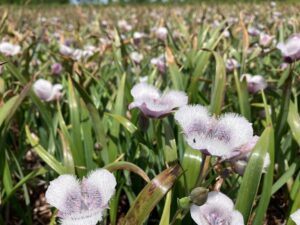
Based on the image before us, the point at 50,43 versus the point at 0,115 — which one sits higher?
the point at 0,115

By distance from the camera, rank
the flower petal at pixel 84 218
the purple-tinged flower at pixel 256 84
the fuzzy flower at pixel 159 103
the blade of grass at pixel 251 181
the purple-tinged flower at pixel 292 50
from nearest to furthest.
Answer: the flower petal at pixel 84 218
the blade of grass at pixel 251 181
the fuzzy flower at pixel 159 103
the purple-tinged flower at pixel 292 50
the purple-tinged flower at pixel 256 84

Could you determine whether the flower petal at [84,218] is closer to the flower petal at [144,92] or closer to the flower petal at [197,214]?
the flower petal at [197,214]

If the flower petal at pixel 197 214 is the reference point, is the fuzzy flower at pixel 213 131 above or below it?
above

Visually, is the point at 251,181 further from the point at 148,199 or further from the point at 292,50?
the point at 292,50

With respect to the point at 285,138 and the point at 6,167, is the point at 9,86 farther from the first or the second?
the point at 285,138

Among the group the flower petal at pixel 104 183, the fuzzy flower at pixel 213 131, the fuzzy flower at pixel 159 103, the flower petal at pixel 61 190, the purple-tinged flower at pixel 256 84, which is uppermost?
the fuzzy flower at pixel 213 131

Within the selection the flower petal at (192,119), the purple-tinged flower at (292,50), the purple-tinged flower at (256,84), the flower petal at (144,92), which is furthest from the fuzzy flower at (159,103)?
the purple-tinged flower at (256,84)

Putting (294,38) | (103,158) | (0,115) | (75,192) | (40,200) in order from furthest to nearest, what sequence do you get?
(40,200)
(294,38)
(103,158)
(0,115)
(75,192)

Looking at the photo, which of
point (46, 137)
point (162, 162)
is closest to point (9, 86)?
point (46, 137)
